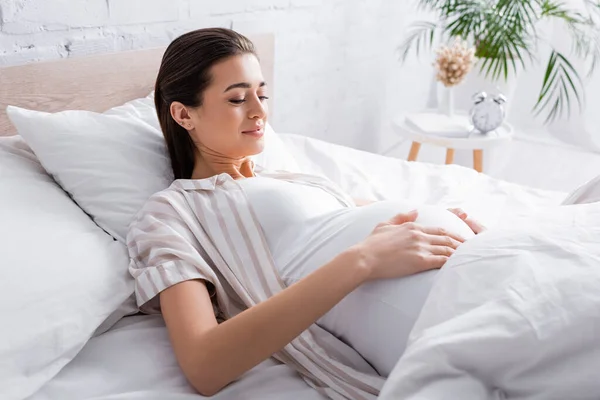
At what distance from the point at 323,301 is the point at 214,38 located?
0.60 metres

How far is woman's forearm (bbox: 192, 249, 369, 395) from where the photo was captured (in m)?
0.93

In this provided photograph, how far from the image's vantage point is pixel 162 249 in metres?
1.06

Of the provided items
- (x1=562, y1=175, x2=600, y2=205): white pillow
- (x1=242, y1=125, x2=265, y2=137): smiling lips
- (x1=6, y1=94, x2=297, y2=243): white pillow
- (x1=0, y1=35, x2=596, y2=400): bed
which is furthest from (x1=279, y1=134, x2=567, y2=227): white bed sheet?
(x1=6, y1=94, x2=297, y2=243): white pillow

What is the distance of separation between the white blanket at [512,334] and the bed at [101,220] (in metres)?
0.18

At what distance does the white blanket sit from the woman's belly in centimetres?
9

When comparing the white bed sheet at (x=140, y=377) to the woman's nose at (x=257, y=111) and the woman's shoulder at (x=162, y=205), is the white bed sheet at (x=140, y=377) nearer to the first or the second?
the woman's shoulder at (x=162, y=205)

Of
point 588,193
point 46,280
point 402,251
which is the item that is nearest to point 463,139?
point 588,193

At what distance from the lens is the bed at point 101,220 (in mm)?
954

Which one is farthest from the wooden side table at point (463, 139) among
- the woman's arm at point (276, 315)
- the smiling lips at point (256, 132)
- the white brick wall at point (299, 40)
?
the woman's arm at point (276, 315)

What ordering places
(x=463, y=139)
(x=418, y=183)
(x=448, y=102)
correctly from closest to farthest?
1. (x=418, y=183)
2. (x=463, y=139)
3. (x=448, y=102)

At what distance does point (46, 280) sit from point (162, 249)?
0.58 feet

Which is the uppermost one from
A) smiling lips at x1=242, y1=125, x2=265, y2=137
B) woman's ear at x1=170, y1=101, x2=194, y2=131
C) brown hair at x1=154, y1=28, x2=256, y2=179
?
brown hair at x1=154, y1=28, x2=256, y2=179

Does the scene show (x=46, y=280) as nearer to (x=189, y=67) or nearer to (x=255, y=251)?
(x=255, y=251)

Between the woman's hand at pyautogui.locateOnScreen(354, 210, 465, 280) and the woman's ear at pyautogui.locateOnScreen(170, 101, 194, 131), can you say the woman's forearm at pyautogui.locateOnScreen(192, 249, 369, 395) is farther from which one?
the woman's ear at pyautogui.locateOnScreen(170, 101, 194, 131)
